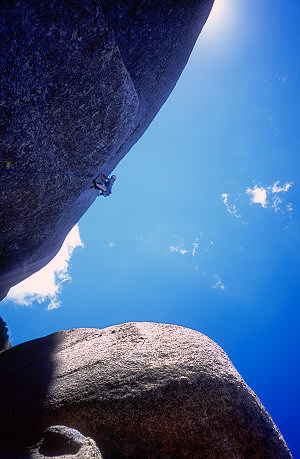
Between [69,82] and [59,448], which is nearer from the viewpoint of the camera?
[69,82]

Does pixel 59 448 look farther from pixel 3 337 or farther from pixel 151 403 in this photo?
pixel 3 337

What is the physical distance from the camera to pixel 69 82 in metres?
3.07

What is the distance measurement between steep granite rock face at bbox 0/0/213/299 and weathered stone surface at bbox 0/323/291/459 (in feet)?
12.3

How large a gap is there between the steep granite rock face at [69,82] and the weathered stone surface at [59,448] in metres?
4.00

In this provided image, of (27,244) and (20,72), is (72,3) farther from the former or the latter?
(27,244)

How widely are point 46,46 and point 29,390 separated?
6965 mm

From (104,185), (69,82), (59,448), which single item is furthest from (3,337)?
(69,82)

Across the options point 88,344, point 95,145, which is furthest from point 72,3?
point 88,344

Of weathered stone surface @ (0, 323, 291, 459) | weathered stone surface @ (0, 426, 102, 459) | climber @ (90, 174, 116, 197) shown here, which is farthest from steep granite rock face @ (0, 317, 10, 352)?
climber @ (90, 174, 116, 197)

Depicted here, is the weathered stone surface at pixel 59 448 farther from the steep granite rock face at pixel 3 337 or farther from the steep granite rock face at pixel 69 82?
the steep granite rock face at pixel 3 337

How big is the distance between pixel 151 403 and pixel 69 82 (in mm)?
5619

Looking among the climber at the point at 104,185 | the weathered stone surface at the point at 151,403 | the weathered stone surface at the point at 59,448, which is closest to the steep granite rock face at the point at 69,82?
the climber at the point at 104,185

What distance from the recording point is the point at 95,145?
462cm

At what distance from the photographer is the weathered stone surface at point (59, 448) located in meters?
3.05
